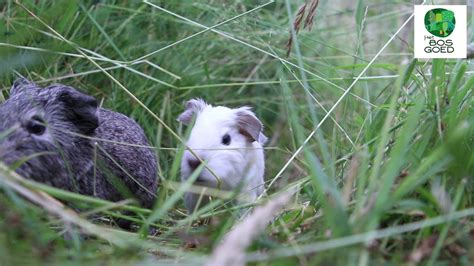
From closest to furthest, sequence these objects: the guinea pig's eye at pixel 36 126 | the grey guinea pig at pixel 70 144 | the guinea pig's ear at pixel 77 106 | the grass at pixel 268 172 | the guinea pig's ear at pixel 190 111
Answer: the grass at pixel 268 172 → the grey guinea pig at pixel 70 144 → the guinea pig's eye at pixel 36 126 → the guinea pig's ear at pixel 77 106 → the guinea pig's ear at pixel 190 111

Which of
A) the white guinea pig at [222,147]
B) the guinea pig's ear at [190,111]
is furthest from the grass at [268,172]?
the guinea pig's ear at [190,111]

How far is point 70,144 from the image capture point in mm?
3004

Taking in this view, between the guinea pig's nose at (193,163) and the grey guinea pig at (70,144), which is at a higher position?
the grey guinea pig at (70,144)

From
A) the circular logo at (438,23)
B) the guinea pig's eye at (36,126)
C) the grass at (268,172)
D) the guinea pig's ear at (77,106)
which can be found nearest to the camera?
the grass at (268,172)

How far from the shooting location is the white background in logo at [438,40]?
312 centimetres

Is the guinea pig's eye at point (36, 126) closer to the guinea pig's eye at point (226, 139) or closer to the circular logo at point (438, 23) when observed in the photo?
the guinea pig's eye at point (226, 139)

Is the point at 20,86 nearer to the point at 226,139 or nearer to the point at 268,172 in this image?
the point at 226,139

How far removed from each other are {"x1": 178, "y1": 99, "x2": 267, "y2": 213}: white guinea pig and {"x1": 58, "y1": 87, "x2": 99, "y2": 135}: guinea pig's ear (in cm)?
50

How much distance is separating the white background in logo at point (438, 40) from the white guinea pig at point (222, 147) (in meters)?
0.93

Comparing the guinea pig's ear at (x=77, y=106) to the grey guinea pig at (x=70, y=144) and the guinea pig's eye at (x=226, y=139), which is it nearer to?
the grey guinea pig at (x=70, y=144)

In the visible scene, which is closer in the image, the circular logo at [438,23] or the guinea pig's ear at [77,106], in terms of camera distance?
the guinea pig's ear at [77,106]

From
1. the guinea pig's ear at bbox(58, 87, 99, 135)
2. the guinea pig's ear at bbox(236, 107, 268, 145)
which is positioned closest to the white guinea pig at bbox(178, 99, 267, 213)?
the guinea pig's ear at bbox(236, 107, 268, 145)

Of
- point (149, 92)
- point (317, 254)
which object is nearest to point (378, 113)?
point (317, 254)

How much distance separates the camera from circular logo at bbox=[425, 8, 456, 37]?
3.33 m
